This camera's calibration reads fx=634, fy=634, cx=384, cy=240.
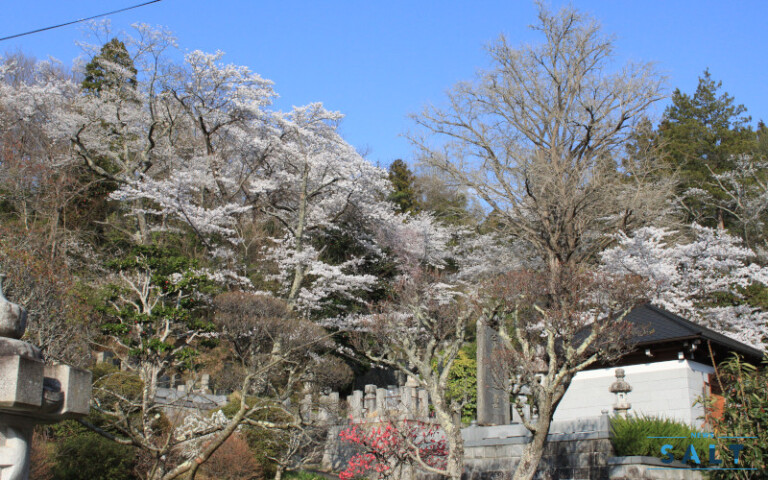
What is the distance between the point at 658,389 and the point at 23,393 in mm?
14187

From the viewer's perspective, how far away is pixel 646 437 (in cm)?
1195

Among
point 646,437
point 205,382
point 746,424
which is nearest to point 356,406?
point 205,382

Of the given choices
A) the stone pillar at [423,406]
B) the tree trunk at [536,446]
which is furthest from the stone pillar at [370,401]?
the tree trunk at [536,446]

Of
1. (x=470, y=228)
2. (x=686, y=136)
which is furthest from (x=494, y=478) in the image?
(x=686, y=136)

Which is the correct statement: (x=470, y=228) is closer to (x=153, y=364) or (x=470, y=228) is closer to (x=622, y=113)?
(x=622, y=113)

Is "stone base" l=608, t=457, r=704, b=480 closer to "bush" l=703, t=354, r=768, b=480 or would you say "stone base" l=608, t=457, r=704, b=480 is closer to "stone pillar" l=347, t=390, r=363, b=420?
"bush" l=703, t=354, r=768, b=480

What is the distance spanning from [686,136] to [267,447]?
25.6 meters

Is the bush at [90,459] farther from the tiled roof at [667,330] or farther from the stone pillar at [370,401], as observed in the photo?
the tiled roof at [667,330]

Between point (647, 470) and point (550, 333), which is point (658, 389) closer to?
point (647, 470)

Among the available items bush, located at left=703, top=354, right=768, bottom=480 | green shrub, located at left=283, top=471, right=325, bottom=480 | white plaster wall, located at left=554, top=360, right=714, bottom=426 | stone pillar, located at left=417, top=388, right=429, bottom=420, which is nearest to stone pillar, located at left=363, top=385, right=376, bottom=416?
stone pillar, located at left=417, top=388, right=429, bottom=420

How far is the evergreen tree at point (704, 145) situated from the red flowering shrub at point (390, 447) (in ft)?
58.6

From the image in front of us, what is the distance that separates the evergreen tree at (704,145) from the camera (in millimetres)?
28109

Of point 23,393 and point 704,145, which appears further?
point 704,145

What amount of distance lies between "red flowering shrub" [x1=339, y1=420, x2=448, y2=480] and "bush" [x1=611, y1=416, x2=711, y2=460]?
142 inches
